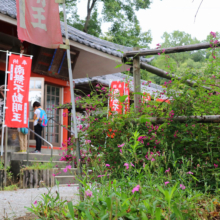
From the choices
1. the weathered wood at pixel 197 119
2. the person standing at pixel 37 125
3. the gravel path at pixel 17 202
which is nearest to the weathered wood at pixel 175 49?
the weathered wood at pixel 197 119

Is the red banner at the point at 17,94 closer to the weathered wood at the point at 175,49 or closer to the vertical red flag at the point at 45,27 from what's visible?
the vertical red flag at the point at 45,27

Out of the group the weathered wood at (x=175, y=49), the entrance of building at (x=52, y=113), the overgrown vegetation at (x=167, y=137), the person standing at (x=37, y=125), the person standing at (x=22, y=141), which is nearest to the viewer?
the overgrown vegetation at (x=167, y=137)

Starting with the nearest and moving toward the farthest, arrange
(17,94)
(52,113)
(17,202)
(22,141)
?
(17,202)
(17,94)
(22,141)
(52,113)

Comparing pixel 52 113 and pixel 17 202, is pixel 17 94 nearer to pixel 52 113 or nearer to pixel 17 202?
pixel 17 202

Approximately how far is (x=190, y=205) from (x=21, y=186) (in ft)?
18.4

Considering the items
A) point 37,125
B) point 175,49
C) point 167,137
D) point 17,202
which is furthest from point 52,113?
point 167,137

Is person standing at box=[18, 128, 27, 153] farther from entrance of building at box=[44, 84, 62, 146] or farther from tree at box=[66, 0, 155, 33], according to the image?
tree at box=[66, 0, 155, 33]

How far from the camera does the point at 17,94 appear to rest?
303 inches

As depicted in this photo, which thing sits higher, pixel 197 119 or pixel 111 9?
pixel 111 9

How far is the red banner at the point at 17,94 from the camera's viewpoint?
7.52 metres

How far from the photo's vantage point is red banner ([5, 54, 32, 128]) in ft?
24.7

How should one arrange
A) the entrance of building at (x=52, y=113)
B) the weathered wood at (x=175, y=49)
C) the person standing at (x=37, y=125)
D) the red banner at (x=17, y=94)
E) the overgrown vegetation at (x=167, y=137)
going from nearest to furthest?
the overgrown vegetation at (x=167, y=137) → the weathered wood at (x=175, y=49) → the red banner at (x=17, y=94) → the person standing at (x=37, y=125) → the entrance of building at (x=52, y=113)

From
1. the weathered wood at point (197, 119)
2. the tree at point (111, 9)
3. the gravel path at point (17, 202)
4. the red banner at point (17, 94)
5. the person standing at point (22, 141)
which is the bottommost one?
the gravel path at point (17, 202)

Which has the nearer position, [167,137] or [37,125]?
[167,137]
